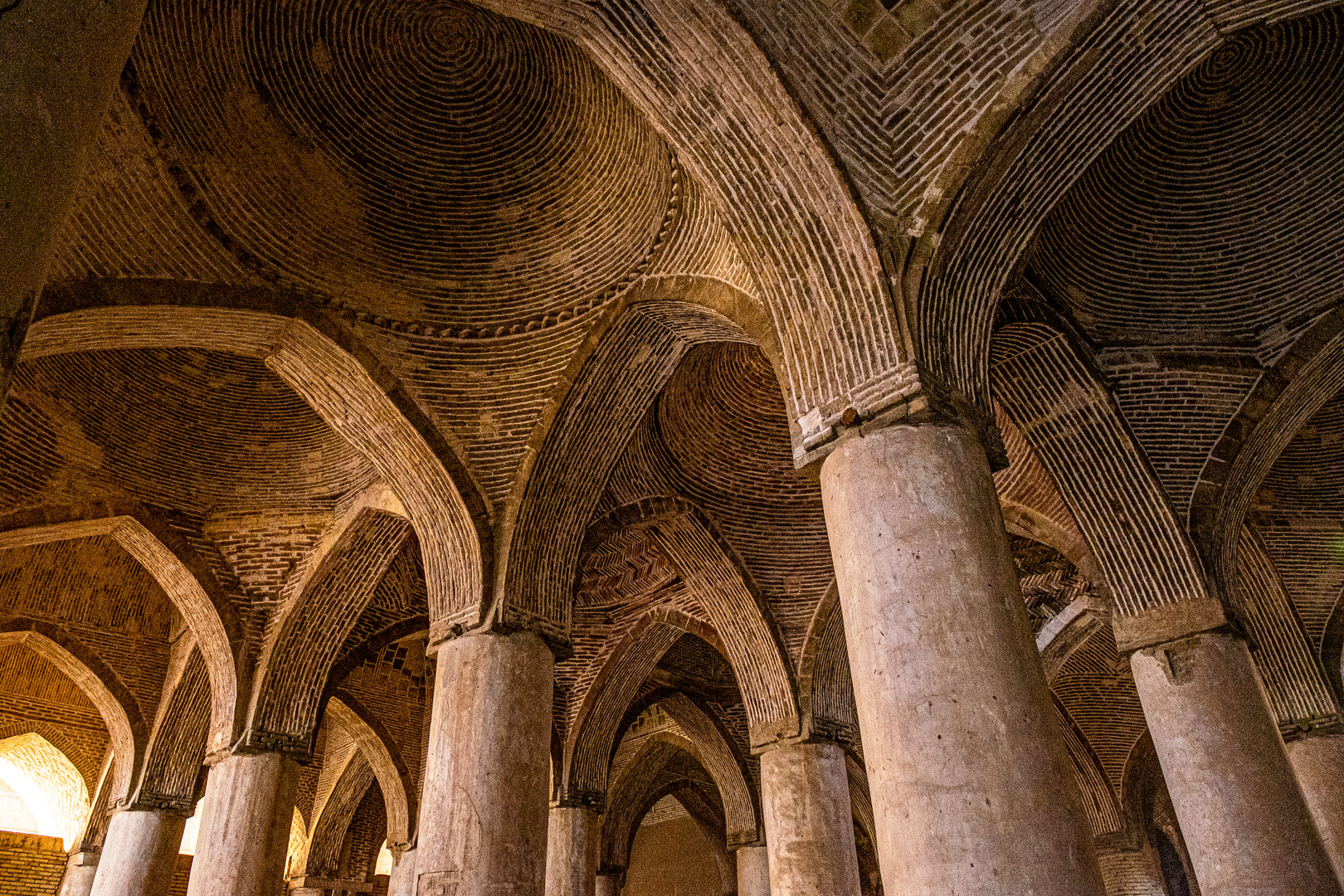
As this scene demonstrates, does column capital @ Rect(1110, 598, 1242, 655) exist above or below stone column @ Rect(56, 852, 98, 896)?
above

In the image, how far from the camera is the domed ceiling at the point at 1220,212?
7102mm

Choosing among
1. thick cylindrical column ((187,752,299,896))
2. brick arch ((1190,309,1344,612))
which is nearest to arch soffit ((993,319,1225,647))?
brick arch ((1190,309,1344,612))

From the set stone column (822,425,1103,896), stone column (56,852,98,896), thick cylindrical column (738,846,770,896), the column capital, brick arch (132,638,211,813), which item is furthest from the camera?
thick cylindrical column (738,846,770,896)

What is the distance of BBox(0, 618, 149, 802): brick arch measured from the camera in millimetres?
11281

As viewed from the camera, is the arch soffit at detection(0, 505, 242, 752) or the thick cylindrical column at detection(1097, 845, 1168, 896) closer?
the arch soffit at detection(0, 505, 242, 752)

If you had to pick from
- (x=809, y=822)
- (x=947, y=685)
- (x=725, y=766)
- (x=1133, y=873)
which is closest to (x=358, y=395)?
(x=947, y=685)

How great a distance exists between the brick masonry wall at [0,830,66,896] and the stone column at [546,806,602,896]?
24.0 feet

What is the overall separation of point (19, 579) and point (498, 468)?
7.08 m

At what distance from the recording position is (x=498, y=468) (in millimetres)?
7887

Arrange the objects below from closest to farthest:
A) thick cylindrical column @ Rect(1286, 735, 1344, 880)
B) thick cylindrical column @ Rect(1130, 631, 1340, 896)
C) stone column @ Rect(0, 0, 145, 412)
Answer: stone column @ Rect(0, 0, 145, 412) < thick cylindrical column @ Rect(1130, 631, 1340, 896) < thick cylindrical column @ Rect(1286, 735, 1344, 880)

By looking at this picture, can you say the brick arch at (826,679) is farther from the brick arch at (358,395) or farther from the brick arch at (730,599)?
the brick arch at (358,395)

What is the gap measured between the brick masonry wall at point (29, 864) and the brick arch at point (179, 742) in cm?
378

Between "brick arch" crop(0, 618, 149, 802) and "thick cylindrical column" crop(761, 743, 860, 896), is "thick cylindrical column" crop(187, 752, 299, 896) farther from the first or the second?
"thick cylindrical column" crop(761, 743, 860, 896)

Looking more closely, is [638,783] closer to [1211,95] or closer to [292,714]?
[292,714]
